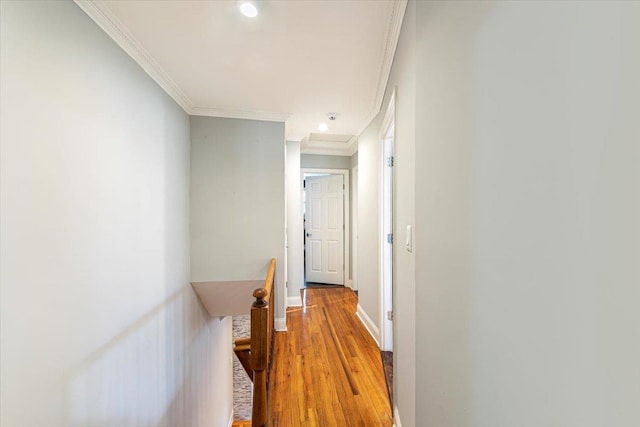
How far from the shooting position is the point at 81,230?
1.33 metres

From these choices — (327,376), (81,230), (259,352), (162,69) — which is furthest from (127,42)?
(327,376)

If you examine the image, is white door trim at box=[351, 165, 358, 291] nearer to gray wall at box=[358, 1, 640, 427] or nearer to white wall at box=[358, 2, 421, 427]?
white wall at box=[358, 2, 421, 427]

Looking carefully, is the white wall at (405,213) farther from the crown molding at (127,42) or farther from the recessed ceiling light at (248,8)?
the crown molding at (127,42)

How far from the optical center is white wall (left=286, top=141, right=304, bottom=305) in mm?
3783

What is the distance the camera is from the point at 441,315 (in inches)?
34.2

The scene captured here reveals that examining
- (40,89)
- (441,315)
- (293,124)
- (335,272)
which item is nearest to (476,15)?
(441,315)

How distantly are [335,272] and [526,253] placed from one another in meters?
4.43

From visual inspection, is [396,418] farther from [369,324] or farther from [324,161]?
[324,161]

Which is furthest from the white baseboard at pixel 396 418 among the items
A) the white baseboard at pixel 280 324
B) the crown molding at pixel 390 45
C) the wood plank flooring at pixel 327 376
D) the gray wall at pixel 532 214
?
the crown molding at pixel 390 45

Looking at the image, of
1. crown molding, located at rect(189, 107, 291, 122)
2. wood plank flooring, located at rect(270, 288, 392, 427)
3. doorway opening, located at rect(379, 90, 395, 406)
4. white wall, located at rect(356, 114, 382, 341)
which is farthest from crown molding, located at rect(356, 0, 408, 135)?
wood plank flooring, located at rect(270, 288, 392, 427)

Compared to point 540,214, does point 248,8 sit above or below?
above

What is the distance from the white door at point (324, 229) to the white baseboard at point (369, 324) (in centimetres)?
151

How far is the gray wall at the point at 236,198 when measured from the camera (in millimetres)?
2867

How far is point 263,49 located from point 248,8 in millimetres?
393
